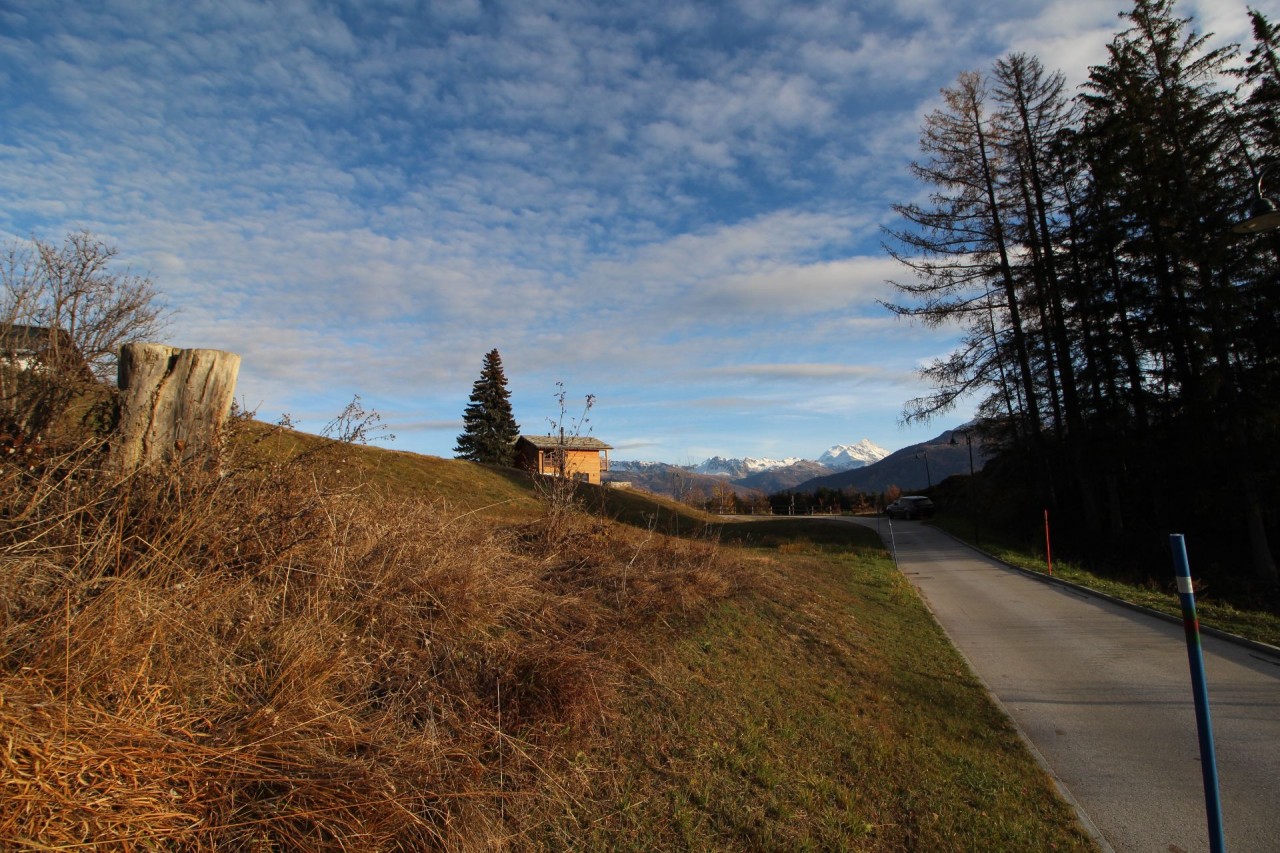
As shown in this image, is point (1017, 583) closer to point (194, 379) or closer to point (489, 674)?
point (489, 674)

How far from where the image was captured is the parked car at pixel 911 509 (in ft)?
132

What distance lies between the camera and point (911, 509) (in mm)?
40438

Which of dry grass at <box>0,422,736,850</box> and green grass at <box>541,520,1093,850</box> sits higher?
dry grass at <box>0,422,736,850</box>

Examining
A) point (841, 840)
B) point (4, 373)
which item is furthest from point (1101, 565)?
point (4, 373)

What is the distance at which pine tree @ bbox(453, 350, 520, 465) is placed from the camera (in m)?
48.1

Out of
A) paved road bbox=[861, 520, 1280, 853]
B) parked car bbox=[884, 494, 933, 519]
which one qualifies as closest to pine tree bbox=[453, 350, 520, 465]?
parked car bbox=[884, 494, 933, 519]

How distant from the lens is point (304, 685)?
132 inches

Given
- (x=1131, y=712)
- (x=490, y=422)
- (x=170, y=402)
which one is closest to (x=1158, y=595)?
(x=1131, y=712)

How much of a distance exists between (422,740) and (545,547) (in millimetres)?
4567

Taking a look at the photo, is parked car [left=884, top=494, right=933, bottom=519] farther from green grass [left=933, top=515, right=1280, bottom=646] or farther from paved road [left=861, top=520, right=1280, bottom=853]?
paved road [left=861, top=520, right=1280, bottom=853]

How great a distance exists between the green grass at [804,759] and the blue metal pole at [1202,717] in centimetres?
94

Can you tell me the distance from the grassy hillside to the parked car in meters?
36.4

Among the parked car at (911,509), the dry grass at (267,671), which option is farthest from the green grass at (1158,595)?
the parked car at (911,509)

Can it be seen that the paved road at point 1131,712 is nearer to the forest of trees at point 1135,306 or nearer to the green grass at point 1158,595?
the green grass at point 1158,595
